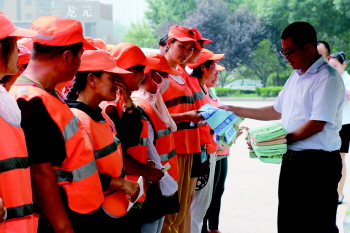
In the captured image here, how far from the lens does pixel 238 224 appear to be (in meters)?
5.38

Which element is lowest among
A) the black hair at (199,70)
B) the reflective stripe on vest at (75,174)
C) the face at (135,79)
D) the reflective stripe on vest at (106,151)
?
the reflective stripe on vest at (75,174)

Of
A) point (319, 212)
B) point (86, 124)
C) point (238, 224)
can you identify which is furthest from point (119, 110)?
point (238, 224)

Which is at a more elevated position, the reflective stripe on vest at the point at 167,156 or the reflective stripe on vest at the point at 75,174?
the reflective stripe on vest at the point at 75,174

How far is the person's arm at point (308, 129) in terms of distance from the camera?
11.3 ft

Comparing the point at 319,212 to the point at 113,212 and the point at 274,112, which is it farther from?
the point at 113,212

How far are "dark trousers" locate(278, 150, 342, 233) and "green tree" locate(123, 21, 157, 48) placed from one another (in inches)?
1603

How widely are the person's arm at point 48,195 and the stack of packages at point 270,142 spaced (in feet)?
5.88

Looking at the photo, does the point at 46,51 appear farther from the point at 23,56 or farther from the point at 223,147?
the point at 223,147

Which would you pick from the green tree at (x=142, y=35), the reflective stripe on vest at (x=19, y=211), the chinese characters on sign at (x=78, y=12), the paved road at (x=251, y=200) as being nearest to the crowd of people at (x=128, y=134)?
the reflective stripe on vest at (x=19, y=211)

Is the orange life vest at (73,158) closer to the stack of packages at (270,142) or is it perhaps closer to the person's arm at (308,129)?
the stack of packages at (270,142)

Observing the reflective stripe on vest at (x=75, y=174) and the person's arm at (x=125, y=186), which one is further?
the person's arm at (x=125, y=186)

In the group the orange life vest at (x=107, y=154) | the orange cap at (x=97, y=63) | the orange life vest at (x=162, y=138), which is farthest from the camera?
the orange life vest at (x=162, y=138)

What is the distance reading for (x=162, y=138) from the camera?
351 centimetres

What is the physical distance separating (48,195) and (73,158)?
162 millimetres
